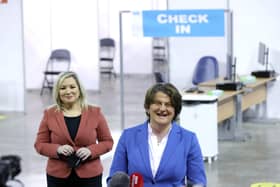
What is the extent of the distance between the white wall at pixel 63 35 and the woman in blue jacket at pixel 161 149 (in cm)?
1123

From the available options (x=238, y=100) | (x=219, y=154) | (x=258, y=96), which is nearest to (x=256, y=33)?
(x=258, y=96)

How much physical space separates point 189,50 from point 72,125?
294 inches

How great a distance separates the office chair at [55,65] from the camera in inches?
567

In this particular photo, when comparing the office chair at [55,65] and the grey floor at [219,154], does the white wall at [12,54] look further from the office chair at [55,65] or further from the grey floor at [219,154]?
the office chair at [55,65]

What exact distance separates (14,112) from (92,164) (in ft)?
27.0

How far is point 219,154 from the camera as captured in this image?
8.34 m

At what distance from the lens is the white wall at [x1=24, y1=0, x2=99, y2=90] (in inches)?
561

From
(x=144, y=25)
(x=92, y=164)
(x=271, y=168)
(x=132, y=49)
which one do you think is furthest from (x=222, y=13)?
(x=132, y=49)

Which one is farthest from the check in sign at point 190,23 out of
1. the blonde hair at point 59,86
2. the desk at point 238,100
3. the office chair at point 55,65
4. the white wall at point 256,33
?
the office chair at point 55,65

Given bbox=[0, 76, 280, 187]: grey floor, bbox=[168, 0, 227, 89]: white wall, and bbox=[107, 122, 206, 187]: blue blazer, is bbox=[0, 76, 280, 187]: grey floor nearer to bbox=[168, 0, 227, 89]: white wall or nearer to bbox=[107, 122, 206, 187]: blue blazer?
bbox=[168, 0, 227, 89]: white wall

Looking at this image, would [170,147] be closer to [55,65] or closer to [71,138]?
[71,138]

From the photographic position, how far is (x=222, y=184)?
686 centimetres

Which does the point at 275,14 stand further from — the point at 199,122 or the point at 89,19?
the point at 89,19

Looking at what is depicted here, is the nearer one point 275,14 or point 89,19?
point 275,14
